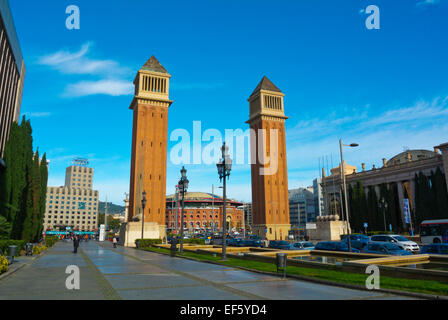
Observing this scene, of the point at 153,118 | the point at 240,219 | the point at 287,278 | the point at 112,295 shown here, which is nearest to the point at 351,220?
the point at 153,118

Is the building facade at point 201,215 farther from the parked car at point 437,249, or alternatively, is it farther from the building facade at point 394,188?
the parked car at point 437,249

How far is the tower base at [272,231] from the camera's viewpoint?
237 ft

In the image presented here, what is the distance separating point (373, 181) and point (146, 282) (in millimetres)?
81235

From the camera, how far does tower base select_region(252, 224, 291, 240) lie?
72.2 metres

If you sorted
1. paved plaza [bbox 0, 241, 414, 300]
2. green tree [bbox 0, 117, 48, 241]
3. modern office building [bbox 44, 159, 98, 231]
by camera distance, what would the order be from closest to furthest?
paved plaza [bbox 0, 241, 414, 300] < green tree [bbox 0, 117, 48, 241] < modern office building [bbox 44, 159, 98, 231]

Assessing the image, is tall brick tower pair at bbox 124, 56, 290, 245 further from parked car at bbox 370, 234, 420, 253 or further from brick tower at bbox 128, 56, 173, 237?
parked car at bbox 370, 234, 420, 253

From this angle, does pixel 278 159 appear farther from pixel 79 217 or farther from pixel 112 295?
pixel 79 217

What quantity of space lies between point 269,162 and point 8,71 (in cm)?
5451

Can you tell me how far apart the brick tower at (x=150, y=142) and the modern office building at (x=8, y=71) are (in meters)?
21.2

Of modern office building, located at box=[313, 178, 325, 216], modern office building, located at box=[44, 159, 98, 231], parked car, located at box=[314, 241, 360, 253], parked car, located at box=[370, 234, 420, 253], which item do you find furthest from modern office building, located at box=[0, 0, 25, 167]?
modern office building, located at box=[313, 178, 325, 216]

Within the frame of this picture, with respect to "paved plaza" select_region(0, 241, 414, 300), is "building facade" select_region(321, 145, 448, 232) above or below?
above

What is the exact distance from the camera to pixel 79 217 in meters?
171

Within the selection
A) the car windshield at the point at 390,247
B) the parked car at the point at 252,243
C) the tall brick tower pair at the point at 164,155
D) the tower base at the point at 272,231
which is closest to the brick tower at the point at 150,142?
the tall brick tower pair at the point at 164,155
